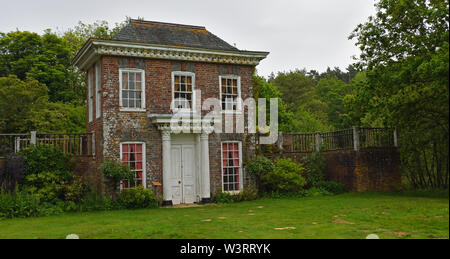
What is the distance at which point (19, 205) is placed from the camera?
13.4 metres

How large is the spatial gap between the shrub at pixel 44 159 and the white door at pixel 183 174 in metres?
4.24

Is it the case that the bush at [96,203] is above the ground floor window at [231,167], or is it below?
below

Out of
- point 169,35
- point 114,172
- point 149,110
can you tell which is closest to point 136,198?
point 114,172

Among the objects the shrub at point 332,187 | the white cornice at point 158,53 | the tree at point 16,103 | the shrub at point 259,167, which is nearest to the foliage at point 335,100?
the shrub at point 332,187

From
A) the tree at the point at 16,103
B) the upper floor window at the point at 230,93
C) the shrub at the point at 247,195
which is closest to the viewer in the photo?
the shrub at the point at 247,195

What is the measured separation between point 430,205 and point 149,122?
1057cm

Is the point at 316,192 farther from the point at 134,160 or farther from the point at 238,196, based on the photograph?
the point at 134,160

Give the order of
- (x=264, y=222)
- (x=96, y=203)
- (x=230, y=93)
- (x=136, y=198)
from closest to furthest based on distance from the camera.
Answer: (x=264, y=222) → (x=96, y=203) → (x=136, y=198) → (x=230, y=93)

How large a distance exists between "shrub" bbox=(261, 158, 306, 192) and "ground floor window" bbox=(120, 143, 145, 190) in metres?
5.40

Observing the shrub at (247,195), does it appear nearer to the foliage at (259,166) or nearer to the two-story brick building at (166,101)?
the two-story brick building at (166,101)

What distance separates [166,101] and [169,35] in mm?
3232

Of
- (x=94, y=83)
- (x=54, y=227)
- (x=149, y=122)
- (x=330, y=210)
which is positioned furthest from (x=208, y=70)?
(x=54, y=227)

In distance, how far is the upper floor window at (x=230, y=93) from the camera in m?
17.7

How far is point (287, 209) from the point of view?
13484mm
